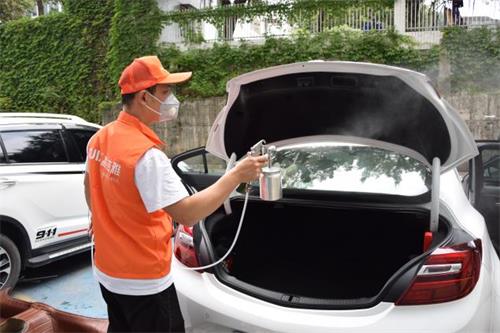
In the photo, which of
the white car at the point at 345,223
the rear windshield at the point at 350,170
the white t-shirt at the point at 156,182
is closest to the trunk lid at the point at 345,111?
the white car at the point at 345,223

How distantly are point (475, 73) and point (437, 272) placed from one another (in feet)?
32.1

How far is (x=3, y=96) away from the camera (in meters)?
14.0

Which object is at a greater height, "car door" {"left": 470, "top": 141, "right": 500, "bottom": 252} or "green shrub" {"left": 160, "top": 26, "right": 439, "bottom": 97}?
"green shrub" {"left": 160, "top": 26, "right": 439, "bottom": 97}

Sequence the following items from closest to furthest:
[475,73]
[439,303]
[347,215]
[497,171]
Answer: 1. [439,303]
2. [347,215]
3. [497,171]
4. [475,73]

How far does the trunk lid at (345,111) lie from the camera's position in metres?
2.05

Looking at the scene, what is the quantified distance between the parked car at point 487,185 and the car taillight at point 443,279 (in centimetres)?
168

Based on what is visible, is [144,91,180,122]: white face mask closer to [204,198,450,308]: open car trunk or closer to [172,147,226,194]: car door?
[204,198,450,308]: open car trunk

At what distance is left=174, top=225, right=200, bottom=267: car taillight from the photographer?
7.23ft

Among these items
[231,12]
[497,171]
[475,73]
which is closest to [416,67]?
[475,73]

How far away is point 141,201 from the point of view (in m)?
1.73

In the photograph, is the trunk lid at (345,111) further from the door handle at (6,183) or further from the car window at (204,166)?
the door handle at (6,183)

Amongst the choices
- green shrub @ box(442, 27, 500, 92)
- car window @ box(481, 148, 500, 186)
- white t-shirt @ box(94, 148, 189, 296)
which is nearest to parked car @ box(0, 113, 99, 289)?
white t-shirt @ box(94, 148, 189, 296)

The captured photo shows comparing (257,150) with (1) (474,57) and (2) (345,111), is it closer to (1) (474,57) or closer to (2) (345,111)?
(2) (345,111)

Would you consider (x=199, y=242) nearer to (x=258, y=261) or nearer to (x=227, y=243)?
(x=227, y=243)
